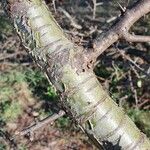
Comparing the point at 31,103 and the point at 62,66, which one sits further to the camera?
the point at 31,103

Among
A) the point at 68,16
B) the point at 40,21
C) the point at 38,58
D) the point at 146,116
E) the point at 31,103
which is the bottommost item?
the point at 146,116

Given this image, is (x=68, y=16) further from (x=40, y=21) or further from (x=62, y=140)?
(x=40, y=21)

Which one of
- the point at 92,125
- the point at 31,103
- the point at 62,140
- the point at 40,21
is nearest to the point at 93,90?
the point at 92,125

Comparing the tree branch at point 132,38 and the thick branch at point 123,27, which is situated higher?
the thick branch at point 123,27

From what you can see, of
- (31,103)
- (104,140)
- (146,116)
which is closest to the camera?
(104,140)

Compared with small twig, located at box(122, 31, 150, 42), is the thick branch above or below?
above

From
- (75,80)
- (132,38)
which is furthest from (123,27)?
(75,80)

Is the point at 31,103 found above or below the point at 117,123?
below

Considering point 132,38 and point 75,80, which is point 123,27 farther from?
point 75,80
